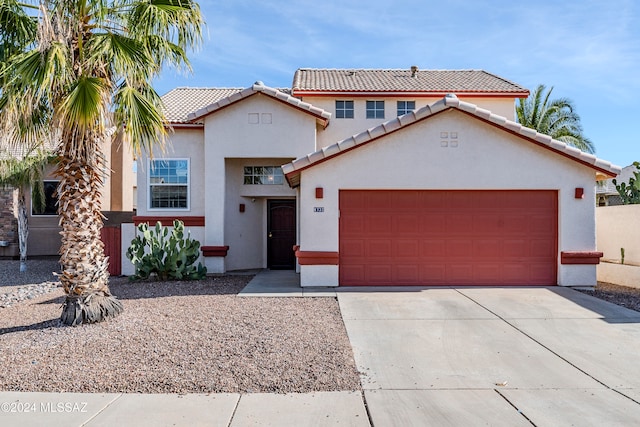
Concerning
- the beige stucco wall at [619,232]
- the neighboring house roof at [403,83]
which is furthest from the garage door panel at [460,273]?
the neighboring house roof at [403,83]

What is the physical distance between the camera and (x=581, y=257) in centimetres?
1112

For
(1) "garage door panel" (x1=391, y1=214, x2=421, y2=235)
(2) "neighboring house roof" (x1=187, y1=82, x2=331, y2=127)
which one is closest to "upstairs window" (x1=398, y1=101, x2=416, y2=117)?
(2) "neighboring house roof" (x1=187, y1=82, x2=331, y2=127)

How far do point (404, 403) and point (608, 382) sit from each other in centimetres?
256

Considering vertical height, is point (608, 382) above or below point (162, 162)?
below

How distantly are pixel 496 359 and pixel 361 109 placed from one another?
11651 mm

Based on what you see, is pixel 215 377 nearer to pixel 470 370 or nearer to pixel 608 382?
pixel 470 370

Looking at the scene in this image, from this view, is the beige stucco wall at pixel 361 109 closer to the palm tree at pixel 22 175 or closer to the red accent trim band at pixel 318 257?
the red accent trim band at pixel 318 257

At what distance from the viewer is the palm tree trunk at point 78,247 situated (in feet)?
24.8

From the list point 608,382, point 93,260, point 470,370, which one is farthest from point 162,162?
point 608,382

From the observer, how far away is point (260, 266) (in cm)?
1589

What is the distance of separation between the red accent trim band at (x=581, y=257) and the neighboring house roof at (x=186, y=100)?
10.8 m

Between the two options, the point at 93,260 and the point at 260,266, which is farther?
the point at 260,266

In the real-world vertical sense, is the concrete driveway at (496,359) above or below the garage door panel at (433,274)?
below

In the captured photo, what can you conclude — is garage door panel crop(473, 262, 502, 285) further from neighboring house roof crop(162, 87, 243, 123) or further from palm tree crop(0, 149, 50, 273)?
palm tree crop(0, 149, 50, 273)
